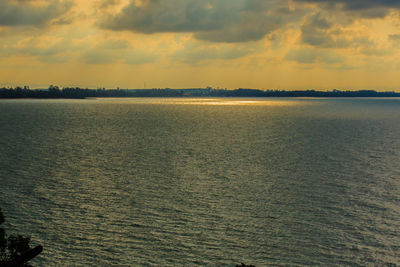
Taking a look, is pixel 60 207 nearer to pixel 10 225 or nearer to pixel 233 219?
pixel 10 225

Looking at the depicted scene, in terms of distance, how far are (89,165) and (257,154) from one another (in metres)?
24.4

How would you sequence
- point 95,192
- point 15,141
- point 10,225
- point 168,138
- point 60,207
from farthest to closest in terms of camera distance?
point 168,138
point 15,141
point 95,192
point 60,207
point 10,225

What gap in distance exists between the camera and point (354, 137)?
88.0 meters

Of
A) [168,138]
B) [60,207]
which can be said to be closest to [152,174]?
[60,207]

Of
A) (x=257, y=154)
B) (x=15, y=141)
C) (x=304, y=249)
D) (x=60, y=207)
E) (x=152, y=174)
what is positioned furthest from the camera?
(x=15, y=141)

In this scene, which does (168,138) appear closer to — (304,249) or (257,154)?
(257,154)

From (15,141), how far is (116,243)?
5758 cm

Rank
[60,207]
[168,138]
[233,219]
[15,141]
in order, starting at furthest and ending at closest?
[168,138] → [15,141] → [60,207] → [233,219]

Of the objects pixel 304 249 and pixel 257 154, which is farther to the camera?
pixel 257 154

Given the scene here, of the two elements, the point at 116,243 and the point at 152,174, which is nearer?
the point at 116,243

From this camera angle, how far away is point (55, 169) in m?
48.7

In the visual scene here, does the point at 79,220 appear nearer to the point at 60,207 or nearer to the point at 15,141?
the point at 60,207

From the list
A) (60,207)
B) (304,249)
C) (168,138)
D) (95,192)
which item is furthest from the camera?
(168,138)

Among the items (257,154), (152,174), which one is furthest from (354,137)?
(152,174)
